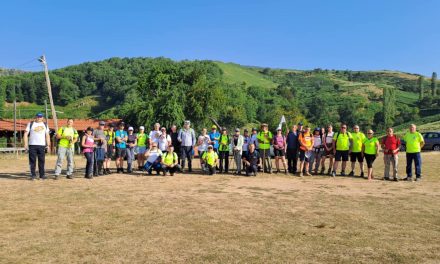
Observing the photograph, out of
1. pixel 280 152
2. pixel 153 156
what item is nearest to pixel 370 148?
pixel 280 152

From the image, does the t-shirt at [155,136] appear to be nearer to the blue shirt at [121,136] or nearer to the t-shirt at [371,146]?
the blue shirt at [121,136]

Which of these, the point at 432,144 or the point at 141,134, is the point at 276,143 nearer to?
the point at 141,134

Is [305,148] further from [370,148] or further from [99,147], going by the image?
[99,147]

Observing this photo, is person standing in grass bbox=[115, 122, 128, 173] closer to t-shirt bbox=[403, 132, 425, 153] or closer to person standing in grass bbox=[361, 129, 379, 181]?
person standing in grass bbox=[361, 129, 379, 181]

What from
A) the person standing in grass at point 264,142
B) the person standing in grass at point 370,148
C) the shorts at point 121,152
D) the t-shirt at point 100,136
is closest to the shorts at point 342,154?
the person standing in grass at point 370,148

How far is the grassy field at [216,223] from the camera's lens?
4.77m

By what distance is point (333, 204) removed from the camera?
25.9ft

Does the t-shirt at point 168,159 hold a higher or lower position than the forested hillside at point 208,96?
lower

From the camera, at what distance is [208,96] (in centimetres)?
4347

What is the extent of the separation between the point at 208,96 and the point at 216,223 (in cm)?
Result: 3766

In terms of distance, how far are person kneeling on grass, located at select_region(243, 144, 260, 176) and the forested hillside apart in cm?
2940

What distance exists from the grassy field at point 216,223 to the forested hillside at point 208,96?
33483 mm

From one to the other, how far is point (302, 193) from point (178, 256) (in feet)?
17.0

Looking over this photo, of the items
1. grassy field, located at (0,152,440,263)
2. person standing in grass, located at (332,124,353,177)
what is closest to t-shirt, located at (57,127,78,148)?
grassy field, located at (0,152,440,263)
